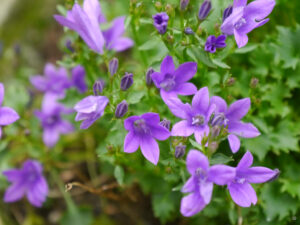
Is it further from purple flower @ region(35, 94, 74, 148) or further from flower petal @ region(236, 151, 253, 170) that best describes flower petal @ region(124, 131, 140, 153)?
purple flower @ region(35, 94, 74, 148)

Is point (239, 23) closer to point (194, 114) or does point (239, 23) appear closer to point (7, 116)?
point (194, 114)

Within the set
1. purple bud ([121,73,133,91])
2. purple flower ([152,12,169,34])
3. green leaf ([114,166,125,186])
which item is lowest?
green leaf ([114,166,125,186])

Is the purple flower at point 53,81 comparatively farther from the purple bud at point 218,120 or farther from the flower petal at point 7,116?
the purple bud at point 218,120

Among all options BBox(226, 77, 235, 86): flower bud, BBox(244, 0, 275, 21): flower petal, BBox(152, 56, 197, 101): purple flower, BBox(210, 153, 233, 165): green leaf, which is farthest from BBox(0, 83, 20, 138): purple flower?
BBox(244, 0, 275, 21): flower petal

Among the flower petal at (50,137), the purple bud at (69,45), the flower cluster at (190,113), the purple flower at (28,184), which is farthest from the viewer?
the flower petal at (50,137)

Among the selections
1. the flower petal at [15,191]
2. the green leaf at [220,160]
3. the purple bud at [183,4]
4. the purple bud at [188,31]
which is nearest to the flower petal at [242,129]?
the green leaf at [220,160]

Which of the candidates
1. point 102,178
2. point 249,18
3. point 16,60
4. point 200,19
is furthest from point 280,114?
point 16,60

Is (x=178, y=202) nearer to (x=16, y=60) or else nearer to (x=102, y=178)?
(x=102, y=178)
